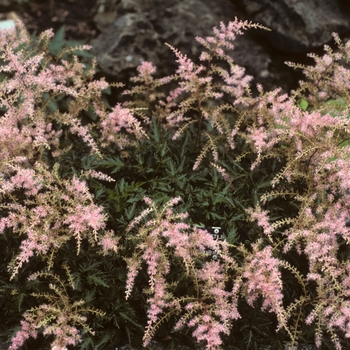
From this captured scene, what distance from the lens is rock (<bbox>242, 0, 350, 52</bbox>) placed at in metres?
4.89

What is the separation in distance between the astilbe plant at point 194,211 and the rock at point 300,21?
1142mm

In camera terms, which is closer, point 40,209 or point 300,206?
point 40,209

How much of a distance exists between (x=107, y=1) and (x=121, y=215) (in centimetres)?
367

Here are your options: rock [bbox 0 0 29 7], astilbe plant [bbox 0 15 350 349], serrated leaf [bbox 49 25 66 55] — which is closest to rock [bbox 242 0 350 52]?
astilbe plant [bbox 0 15 350 349]

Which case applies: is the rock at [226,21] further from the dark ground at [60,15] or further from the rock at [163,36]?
the dark ground at [60,15]

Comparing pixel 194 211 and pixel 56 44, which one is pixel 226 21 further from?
pixel 194 211

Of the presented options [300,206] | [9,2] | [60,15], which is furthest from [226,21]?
[9,2]

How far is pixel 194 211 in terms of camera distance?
11.0 ft

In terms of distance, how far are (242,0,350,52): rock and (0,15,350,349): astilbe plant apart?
1.14 m

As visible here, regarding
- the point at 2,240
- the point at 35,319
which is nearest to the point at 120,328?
the point at 35,319

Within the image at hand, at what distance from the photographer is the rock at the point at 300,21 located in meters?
4.89

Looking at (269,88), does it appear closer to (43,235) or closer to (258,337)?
(258,337)

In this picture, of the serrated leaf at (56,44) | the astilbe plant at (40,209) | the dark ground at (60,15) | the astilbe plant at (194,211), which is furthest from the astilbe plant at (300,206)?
the dark ground at (60,15)

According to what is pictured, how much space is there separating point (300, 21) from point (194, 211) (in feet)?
8.67
